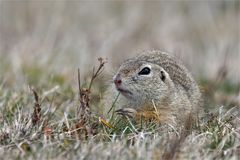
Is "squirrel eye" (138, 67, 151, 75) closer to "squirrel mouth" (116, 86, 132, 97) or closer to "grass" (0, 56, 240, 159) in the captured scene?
"squirrel mouth" (116, 86, 132, 97)

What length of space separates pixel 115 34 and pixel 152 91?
575cm

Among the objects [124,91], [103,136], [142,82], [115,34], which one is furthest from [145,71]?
[115,34]

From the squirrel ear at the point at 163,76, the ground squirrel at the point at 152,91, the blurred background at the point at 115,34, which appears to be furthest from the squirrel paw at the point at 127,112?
the blurred background at the point at 115,34

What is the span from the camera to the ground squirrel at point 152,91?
6027 mm

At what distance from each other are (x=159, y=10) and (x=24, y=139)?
26.6 ft

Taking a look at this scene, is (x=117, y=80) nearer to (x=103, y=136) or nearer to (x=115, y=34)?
(x=103, y=136)

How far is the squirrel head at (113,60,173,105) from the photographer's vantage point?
6.02 meters

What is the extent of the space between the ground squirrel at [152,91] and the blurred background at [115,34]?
2521 mm

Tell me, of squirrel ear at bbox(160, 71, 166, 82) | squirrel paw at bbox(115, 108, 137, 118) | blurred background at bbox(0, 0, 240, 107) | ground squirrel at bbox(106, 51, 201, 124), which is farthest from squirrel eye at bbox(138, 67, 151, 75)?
blurred background at bbox(0, 0, 240, 107)

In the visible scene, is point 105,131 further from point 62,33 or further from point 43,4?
point 43,4

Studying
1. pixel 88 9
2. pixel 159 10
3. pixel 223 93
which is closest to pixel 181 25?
pixel 159 10

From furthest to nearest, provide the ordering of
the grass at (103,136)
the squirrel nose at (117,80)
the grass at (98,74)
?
the squirrel nose at (117,80)
the grass at (98,74)
the grass at (103,136)

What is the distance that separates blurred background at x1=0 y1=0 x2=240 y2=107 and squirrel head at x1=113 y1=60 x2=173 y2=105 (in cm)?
274

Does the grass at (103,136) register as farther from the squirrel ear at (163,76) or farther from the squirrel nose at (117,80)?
the squirrel ear at (163,76)
